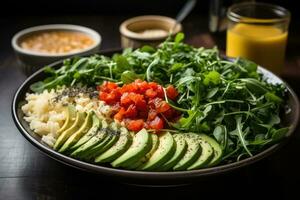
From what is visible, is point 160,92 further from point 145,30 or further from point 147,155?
point 145,30

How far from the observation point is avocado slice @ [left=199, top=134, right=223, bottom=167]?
4.19ft

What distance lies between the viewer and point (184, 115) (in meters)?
1.50

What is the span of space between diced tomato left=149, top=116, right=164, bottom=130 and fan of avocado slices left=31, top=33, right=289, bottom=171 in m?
0.02

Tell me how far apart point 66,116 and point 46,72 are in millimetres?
376

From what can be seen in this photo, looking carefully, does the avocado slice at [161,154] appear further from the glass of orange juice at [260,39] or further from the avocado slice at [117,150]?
the glass of orange juice at [260,39]

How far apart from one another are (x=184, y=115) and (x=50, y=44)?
96 cm

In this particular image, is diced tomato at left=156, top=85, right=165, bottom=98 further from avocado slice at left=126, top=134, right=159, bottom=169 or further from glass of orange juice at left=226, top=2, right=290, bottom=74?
glass of orange juice at left=226, top=2, right=290, bottom=74

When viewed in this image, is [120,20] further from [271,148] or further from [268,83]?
[271,148]

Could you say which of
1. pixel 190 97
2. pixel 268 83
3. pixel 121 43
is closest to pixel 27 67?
pixel 121 43

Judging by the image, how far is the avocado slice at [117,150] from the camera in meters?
1.28

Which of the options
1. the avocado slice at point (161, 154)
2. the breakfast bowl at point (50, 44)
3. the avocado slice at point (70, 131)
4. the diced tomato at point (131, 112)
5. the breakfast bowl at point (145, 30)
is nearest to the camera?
the avocado slice at point (161, 154)

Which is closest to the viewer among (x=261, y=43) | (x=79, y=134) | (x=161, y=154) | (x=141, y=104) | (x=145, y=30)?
(x=161, y=154)

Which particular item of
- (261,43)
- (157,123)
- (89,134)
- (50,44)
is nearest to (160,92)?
(157,123)

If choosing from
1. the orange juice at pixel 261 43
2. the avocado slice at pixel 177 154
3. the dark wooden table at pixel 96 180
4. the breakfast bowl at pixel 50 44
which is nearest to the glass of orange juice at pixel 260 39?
the orange juice at pixel 261 43
